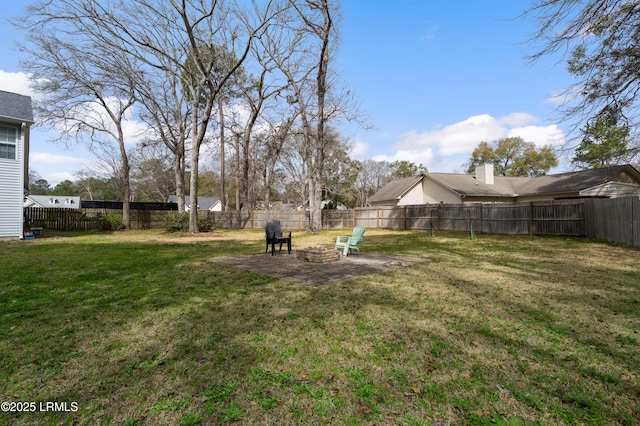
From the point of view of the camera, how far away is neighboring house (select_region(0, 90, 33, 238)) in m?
12.0

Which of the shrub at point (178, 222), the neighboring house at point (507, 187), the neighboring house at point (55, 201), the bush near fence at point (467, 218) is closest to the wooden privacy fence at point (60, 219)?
the bush near fence at point (467, 218)

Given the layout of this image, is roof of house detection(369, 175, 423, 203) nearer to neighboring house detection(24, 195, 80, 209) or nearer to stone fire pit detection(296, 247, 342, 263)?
stone fire pit detection(296, 247, 342, 263)

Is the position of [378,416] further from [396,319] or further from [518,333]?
[518,333]

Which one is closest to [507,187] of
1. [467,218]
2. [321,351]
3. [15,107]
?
[467,218]

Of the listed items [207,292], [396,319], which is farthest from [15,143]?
[396,319]

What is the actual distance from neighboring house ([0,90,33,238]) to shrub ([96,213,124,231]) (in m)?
7.30

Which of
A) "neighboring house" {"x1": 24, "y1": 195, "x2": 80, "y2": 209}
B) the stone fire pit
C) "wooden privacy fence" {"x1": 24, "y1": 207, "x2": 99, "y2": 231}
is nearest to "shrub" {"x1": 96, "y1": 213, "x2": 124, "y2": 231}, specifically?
"wooden privacy fence" {"x1": 24, "y1": 207, "x2": 99, "y2": 231}

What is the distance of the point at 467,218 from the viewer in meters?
16.4

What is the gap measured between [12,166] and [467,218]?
71.0 feet

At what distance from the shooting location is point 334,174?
40.7 m

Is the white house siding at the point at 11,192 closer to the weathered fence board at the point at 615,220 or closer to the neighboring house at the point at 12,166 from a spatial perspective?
the neighboring house at the point at 12,166

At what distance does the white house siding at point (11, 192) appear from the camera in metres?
12.0

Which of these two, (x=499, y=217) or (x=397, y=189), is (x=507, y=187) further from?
(x=499, y=217)

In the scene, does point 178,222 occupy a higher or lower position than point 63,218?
lower
